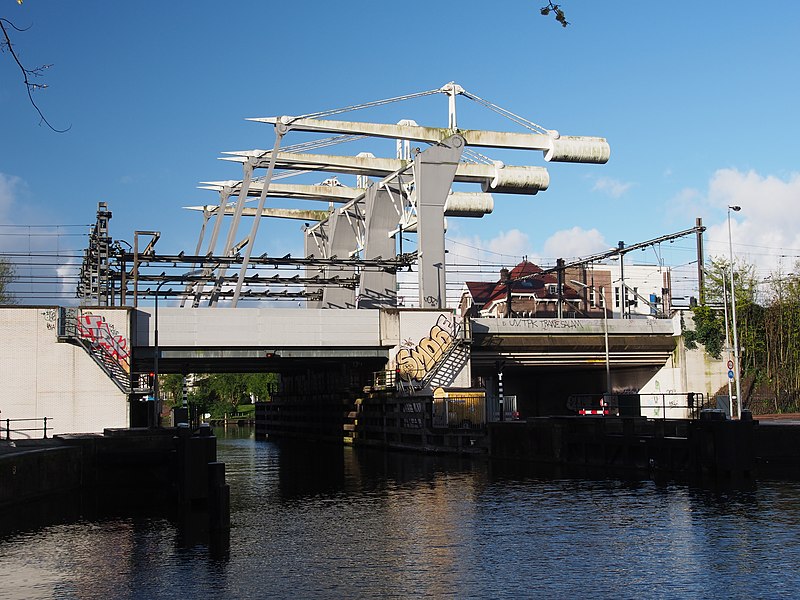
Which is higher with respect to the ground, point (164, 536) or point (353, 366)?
point (353, 366)

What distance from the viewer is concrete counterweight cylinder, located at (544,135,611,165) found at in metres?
54.5

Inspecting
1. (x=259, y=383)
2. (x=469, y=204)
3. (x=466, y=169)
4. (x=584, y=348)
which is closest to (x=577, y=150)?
(x=466, y=169)

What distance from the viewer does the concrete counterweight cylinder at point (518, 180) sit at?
194 ft

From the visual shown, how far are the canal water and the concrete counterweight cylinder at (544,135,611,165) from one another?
27354mm

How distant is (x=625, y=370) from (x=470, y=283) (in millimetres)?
54358

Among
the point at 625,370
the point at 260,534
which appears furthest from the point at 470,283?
the point at 260,534

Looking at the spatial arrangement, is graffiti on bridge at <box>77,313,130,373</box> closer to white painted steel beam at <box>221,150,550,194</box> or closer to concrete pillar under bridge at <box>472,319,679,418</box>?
white painted steel beam at <box>221,150,550,194</box>

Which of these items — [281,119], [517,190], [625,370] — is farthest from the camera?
[625,370]

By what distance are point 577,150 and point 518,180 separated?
17.8ft

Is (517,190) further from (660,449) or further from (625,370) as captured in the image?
(660,449)

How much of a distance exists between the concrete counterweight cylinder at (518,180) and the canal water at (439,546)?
100 feet

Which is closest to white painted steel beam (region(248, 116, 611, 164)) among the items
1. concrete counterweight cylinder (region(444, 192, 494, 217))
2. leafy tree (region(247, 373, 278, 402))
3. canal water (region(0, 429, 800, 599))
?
concrete counterweight cylinder (region(444, 192, 494, 217))

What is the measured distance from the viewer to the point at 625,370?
71.1 m

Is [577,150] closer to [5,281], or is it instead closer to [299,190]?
[299,190]
